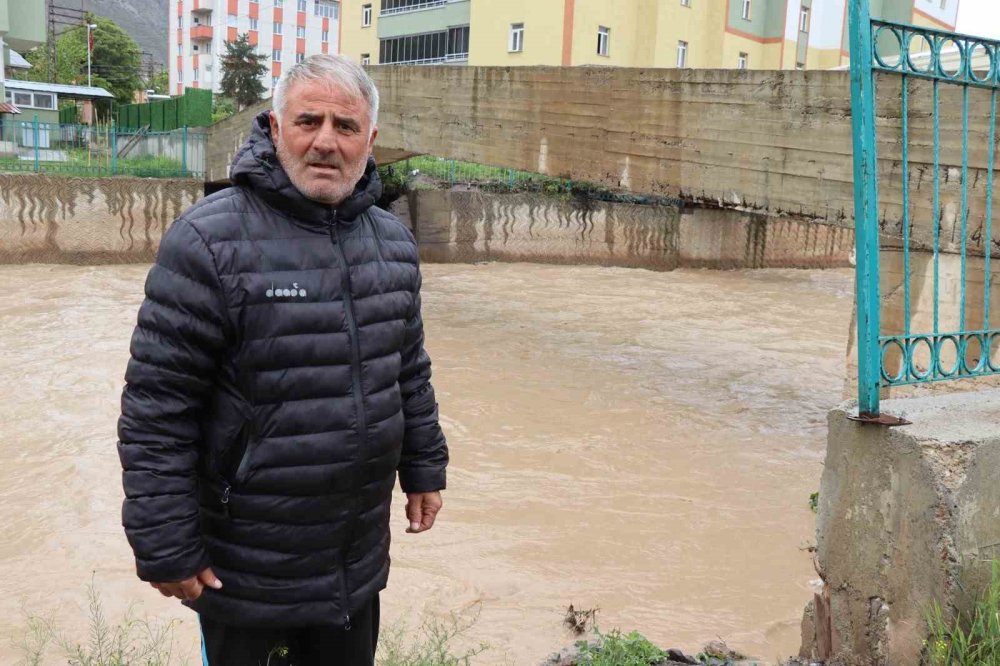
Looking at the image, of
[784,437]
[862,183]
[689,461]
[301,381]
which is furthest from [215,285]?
[784,437]

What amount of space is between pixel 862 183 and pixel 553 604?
103 inches

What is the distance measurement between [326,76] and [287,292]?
0.50 m

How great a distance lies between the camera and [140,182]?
666 inches

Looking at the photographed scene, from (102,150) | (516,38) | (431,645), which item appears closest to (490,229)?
(102,150)

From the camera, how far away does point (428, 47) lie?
117ft

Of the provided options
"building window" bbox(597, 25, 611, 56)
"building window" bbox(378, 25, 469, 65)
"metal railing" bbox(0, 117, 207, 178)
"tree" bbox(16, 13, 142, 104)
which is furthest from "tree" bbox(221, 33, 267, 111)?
"metal railing" bbox(0, 117, 207, 178)

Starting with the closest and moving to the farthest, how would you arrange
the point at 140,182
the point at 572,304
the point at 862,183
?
the point at 862,183
the point at 572,304
the point at 140,182

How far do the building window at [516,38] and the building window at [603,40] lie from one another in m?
2.58

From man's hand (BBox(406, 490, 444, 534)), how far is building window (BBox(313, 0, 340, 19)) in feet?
208

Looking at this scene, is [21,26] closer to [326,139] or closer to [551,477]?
[551,477]

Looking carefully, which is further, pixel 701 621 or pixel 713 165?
pixel 713 165

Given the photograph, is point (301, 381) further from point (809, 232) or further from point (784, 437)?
point (809, 232)

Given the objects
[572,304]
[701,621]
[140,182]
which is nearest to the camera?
[701,621]

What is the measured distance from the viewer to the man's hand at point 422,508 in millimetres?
2510
